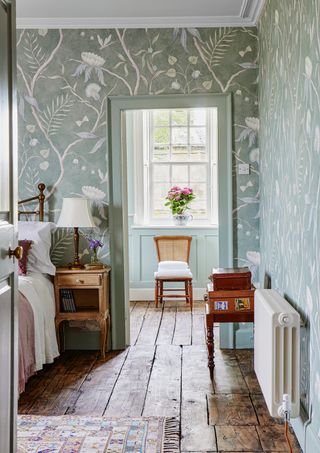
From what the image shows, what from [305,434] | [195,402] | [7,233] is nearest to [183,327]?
[195,402]

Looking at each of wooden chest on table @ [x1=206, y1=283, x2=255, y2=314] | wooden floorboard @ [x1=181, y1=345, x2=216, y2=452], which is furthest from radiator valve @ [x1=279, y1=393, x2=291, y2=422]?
wooden chest on table @ [x1=206, y1=283, x2=255, y2=314]

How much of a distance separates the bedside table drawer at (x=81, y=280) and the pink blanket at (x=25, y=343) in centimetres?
67

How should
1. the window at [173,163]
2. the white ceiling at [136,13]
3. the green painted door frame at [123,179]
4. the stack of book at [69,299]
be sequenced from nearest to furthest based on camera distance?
the white ceiling at [136,13]
the stack of book at [69,299]
the green painted door frame at [123,179]
the window at [173,163]

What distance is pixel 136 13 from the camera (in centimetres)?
477

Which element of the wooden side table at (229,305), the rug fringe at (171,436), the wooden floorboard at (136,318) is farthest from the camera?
the wooden floorboard at (136,318)

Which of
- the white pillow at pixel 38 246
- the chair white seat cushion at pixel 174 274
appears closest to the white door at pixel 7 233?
the white pillow at pixel 38 246

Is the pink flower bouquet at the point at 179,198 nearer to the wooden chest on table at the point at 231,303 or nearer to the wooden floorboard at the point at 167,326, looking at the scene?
the wooden floorboard at the point at 167,326

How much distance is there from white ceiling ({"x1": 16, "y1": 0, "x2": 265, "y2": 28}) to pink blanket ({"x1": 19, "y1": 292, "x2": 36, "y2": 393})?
230cm

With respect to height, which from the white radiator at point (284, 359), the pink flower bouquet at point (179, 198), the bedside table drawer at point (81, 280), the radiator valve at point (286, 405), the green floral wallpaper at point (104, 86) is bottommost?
the radiator valve at point (286, 405)

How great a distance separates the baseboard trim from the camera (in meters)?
2.64

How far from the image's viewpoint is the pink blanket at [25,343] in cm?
373

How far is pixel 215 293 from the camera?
4.21m

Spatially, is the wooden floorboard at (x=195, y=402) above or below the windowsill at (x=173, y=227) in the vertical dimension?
below

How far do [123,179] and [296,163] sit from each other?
2248mm
